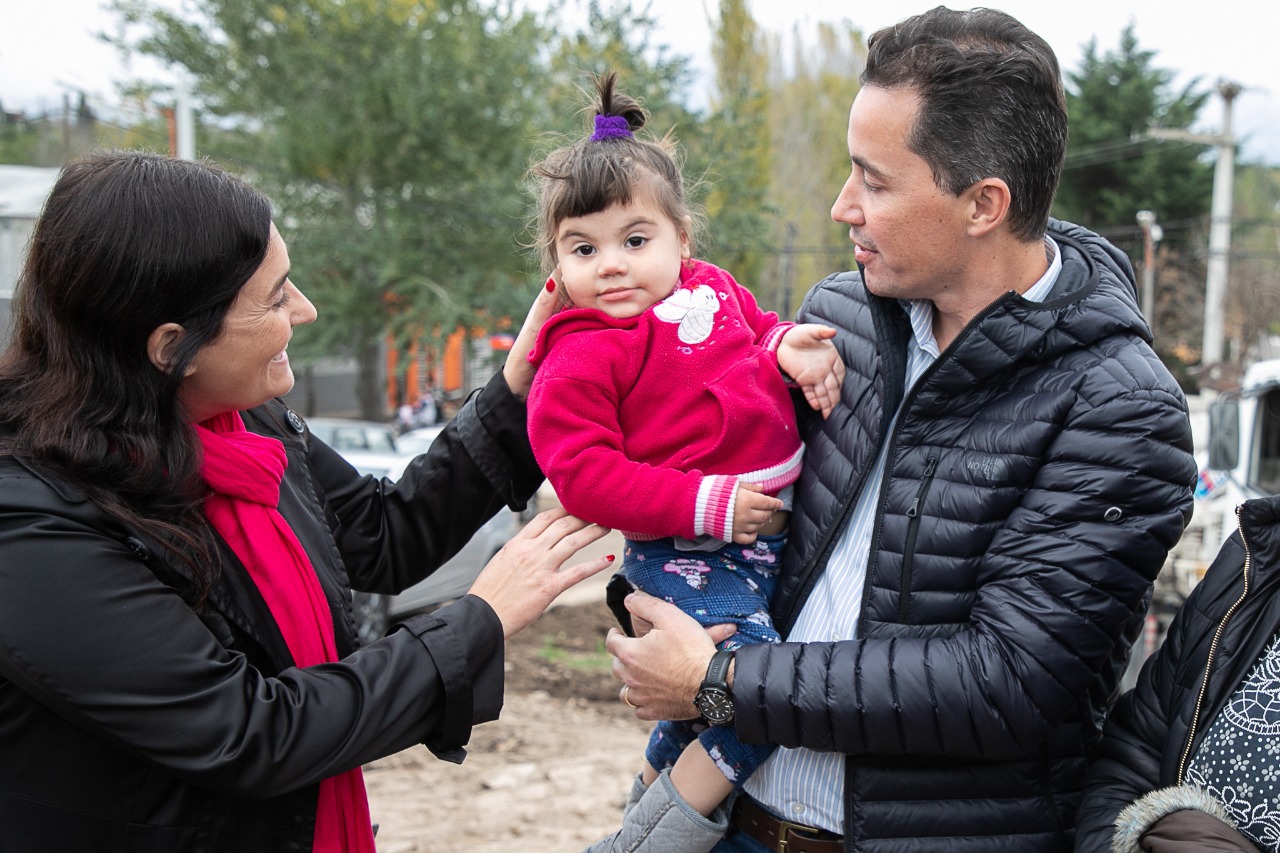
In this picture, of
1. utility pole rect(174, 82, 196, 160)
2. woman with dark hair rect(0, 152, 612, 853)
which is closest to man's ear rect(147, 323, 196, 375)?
woman with dark hair rect(0, 152, 612, 853)

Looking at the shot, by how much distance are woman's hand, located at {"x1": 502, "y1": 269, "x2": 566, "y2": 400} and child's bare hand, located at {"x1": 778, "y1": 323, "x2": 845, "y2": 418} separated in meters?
0.58

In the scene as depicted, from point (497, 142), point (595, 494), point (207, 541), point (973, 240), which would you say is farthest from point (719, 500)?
point (497, 142)

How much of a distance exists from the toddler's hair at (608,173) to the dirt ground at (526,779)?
3272 millimetres

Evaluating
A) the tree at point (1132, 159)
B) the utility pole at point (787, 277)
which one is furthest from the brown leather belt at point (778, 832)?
the tree at point (1132, 159)

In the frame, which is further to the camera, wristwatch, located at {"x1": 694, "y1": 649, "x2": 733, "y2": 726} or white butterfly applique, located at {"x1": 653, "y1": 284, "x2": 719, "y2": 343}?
white butterfly applique, located at {"x1": 653, "y1": 284, "x2": 719, "y2": 343}

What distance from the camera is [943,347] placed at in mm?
2074

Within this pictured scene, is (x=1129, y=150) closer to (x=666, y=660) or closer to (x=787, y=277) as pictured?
(x=787, y=277)

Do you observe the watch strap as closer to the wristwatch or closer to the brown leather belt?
the wristwatch

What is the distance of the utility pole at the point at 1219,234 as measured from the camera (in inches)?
834

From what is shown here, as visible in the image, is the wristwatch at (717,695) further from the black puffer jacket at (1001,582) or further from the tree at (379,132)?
the tree at (379,132)

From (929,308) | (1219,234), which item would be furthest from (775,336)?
(1219,234)

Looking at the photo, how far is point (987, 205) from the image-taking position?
1.88 metres

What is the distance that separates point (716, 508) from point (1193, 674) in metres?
0.92

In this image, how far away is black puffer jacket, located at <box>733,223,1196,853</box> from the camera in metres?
1.72
